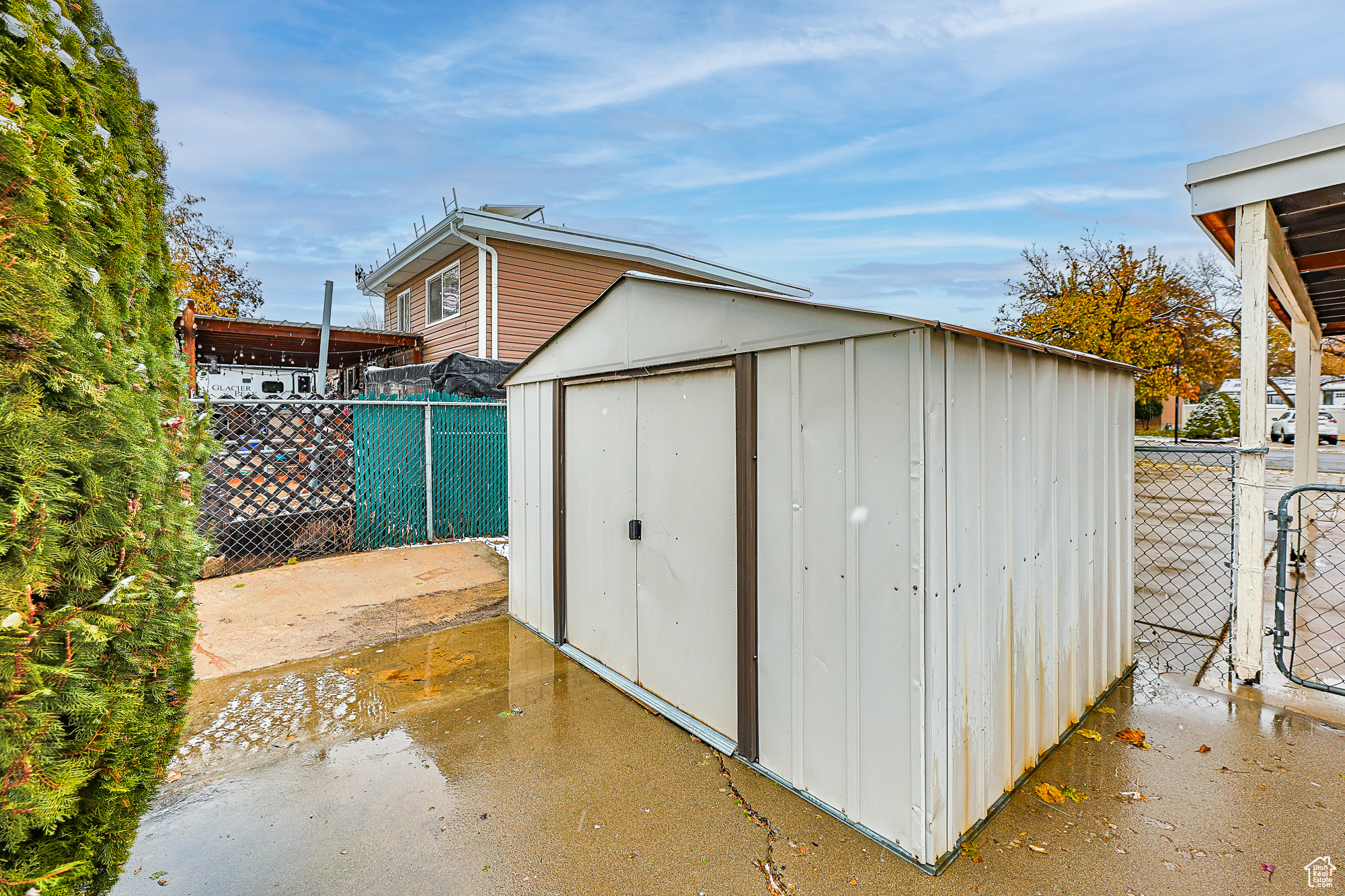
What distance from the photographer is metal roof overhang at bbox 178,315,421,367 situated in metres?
9.61

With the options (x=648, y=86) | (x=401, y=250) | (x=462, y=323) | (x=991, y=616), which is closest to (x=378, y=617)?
(x=991, y=616)

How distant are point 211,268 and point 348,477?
1411 centimetres

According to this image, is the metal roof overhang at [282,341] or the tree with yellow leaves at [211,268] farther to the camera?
the tree with yellow leaves at [211,268]

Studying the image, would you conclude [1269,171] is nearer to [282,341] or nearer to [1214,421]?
[282,341]

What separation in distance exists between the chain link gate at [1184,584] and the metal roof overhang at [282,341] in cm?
1113

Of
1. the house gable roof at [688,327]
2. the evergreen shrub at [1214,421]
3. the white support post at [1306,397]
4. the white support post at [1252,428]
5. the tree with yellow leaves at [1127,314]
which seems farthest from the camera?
the evergreen shrub at [1214,421]

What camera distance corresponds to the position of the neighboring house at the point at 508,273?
941cm

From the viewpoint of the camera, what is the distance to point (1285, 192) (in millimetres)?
3053

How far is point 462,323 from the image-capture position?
9.91 meters

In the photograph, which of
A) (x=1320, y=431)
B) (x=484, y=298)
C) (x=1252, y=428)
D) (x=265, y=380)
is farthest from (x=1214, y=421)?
(x=265, y=380)

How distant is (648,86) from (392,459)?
617cm

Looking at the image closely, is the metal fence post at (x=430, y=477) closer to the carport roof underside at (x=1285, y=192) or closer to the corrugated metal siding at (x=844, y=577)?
the corrugated metal siding at (x=844, y=577)

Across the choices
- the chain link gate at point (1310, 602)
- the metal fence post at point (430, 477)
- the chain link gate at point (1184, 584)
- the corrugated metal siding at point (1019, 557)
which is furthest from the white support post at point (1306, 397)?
the metal fence post at point (430, 477)

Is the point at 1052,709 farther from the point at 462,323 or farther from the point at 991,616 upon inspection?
the point at 462,323
